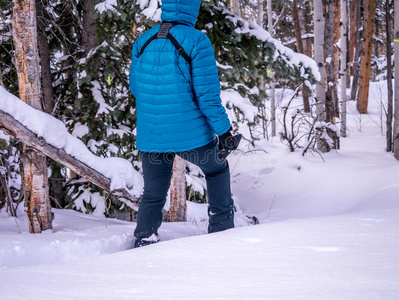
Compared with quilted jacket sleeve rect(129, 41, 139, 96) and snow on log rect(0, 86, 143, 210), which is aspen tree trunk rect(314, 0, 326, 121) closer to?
snow on log rect(0, 86, 143, 210)

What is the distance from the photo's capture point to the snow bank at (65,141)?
3271mm

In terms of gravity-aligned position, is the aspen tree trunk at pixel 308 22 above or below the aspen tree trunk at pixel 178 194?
above

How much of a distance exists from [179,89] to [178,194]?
Result: 6.09 feet

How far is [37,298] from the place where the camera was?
1643mm

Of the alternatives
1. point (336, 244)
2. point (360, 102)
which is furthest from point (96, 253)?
point (360, 102)

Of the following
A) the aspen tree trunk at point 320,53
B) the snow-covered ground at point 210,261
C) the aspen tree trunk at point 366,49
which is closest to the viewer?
the snow-covered ground at point 210,261

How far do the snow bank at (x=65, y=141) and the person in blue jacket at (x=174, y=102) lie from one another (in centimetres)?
77

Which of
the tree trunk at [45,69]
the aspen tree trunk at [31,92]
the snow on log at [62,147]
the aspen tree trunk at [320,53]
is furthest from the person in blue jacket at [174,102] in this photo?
the aspen tree trunk at [320,53]

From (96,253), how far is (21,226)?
1359mm

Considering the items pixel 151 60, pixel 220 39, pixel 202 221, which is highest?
pixel 220 39

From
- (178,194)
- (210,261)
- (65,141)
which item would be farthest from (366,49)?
(210,261)

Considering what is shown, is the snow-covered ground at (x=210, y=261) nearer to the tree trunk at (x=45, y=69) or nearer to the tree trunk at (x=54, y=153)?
the tree trunk at (x=54, y=153)

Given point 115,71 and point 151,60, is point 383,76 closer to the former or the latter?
point 115,71

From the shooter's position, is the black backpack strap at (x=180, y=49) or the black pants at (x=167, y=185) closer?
the black backpack strap at (x=180, y=49)
